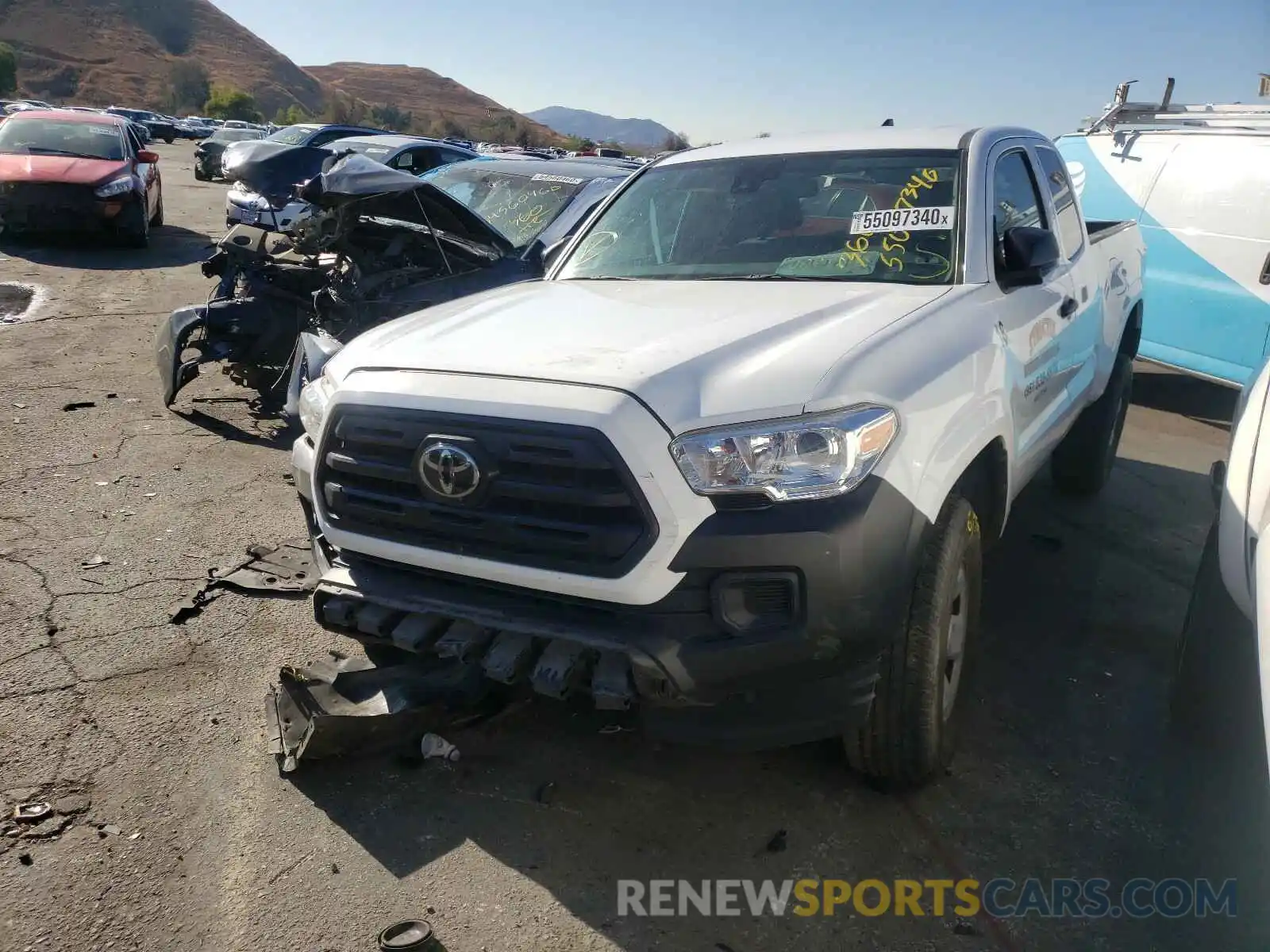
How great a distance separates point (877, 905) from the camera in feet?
7.86

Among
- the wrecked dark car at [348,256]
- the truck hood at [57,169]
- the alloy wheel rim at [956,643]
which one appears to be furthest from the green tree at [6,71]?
the alloy wheel rim at [956,643]

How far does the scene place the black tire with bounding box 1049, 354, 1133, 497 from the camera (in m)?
5.19

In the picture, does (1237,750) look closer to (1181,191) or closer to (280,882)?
(280,882)

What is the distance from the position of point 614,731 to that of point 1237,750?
1.98 m

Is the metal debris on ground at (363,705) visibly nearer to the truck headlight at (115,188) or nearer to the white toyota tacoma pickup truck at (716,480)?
the white toyota tacoma pickup truck at (716,480)

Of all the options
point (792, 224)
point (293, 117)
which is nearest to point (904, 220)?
point (792, 224)

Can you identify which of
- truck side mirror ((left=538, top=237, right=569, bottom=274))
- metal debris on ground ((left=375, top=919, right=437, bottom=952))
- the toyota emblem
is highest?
truck side mirror ((left=538, top=237, right=569, bottom=274))

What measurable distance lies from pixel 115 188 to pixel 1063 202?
1168 cm

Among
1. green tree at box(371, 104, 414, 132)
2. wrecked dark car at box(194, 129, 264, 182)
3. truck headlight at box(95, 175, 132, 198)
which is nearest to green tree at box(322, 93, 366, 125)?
green tree at box(371, 104, 414, 132)

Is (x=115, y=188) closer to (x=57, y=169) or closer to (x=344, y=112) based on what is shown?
(x=57, y=169)

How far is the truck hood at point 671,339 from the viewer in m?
2.30

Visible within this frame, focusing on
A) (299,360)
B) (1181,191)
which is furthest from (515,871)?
(1181,191)

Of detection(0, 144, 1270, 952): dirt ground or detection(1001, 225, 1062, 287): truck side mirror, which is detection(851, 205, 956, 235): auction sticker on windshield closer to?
detection(1001, 225, 1062, 287): truck side mirror

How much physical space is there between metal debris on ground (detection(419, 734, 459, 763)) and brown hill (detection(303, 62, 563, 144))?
12610cm
